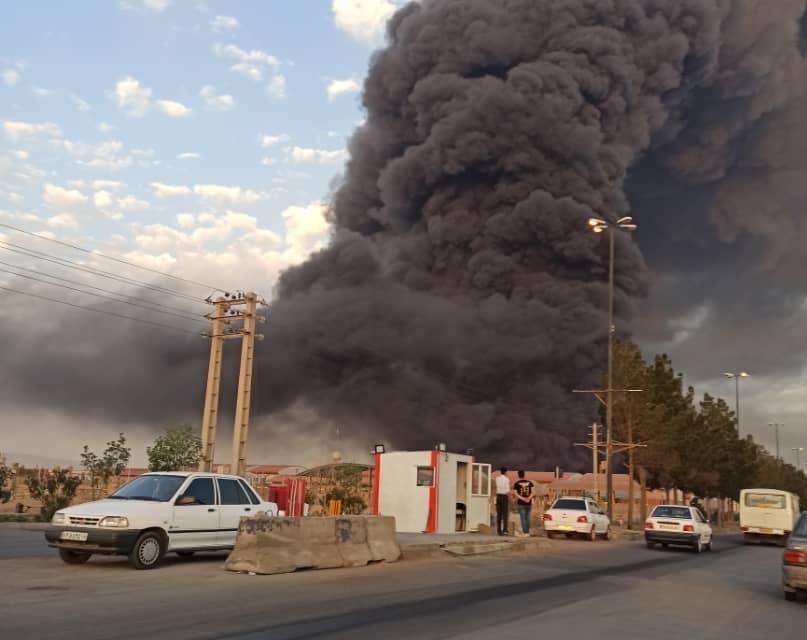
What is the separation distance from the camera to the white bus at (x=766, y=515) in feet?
110

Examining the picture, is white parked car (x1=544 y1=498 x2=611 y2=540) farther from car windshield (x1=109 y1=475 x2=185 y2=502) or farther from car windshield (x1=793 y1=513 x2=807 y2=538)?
car windshield (x1=109 y1=475 x2=185 y2=502)

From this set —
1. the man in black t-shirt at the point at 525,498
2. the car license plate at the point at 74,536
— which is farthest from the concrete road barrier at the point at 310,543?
the man in black t-shirt at the point at 525,498

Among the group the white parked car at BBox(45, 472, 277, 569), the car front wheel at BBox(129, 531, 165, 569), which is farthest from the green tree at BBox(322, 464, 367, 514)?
the car front wheel at BBox(129, 531, 165, 569)

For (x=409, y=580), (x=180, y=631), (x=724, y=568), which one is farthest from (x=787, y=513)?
(x=180, y=631)

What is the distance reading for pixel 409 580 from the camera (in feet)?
41.1

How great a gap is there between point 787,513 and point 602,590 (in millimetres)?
25537

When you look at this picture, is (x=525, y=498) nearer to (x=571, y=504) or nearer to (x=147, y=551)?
(x=571, y=504)

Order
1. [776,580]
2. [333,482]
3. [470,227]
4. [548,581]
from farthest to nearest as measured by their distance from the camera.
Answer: [470,227] → [333,482] → [776,580] → [548,581]

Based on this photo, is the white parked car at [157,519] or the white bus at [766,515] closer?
the white parked car at [157,519]

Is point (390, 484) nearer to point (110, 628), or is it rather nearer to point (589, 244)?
point (110, 628)

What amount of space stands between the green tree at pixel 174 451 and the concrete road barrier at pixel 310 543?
12504 millimetres

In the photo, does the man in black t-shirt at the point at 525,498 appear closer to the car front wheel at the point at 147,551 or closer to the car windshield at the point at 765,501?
the car front wheel at the point at 147,551

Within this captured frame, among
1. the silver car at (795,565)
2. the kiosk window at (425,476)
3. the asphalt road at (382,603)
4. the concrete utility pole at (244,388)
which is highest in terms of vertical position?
the concrete utility pole at (244,388)

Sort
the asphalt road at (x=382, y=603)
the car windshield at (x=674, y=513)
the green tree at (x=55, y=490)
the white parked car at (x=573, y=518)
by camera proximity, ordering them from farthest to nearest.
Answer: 1. the white parked car at (x=573, y=518)
2. the car windshield at (x=674, y=513)
3. the green tree at (x=55, y=490)
4. the asphalt road at (x=382, y=603)
